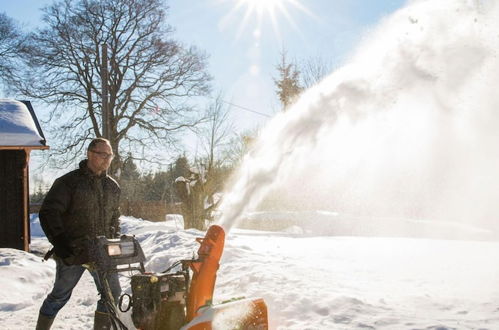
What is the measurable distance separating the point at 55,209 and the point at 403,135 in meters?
14.7

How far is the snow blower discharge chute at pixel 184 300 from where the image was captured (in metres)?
2.78

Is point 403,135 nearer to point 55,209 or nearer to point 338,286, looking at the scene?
point 338,286

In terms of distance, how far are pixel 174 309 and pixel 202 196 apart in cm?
1423

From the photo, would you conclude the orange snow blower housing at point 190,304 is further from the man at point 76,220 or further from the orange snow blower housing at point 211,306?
the man at point 76,220

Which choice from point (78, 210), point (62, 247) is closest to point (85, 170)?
point (78, 210)

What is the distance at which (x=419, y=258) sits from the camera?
7.66m

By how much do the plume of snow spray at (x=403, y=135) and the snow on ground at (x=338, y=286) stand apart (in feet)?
3.94

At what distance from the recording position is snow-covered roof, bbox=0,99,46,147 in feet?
34.9

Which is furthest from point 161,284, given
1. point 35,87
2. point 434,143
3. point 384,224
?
point 35,87

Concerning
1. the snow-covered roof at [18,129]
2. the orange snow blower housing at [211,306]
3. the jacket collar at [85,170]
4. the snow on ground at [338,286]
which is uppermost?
the snow-covered roof at [18,129]

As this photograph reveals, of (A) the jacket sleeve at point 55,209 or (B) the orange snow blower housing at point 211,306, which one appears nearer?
(B) the orange snow blower housing at point 211,306

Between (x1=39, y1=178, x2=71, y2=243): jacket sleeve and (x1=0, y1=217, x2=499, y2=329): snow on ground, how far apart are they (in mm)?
1806


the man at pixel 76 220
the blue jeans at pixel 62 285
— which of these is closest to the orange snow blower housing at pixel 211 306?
the man at pixel 76 220

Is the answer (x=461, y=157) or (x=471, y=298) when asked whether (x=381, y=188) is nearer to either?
(x=461, y=157)
